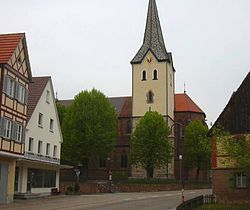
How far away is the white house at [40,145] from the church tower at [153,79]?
1237 inches

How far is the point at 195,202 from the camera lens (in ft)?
89.8

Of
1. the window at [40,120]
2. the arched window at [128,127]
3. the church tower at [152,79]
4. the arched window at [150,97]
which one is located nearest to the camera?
the window at [40,120]

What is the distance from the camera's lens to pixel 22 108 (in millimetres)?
35625

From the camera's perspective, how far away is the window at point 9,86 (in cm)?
3187

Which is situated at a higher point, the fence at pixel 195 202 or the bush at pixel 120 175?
the bush at pixel 120 175

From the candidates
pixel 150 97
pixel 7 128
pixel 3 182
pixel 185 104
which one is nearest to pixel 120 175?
pixel 150 97

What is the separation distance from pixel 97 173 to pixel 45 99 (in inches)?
1419

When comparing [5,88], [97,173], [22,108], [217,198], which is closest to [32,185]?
[22,108]

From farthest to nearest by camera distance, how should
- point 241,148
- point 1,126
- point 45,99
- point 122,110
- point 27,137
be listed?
1. point 122,110
2. point 45,99
3. point 27,137
4. point 1,126
5. point 241,148

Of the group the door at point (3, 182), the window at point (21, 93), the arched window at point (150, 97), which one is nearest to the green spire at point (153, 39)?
the arched window at point (150, 97)

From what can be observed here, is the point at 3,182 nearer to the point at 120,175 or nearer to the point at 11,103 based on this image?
the point at 11,103

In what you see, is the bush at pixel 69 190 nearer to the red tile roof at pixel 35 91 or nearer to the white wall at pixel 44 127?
the white wall at pixel 44 127

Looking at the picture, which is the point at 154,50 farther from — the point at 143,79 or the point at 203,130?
the point at 203,130

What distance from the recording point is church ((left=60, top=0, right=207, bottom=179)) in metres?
76.5
